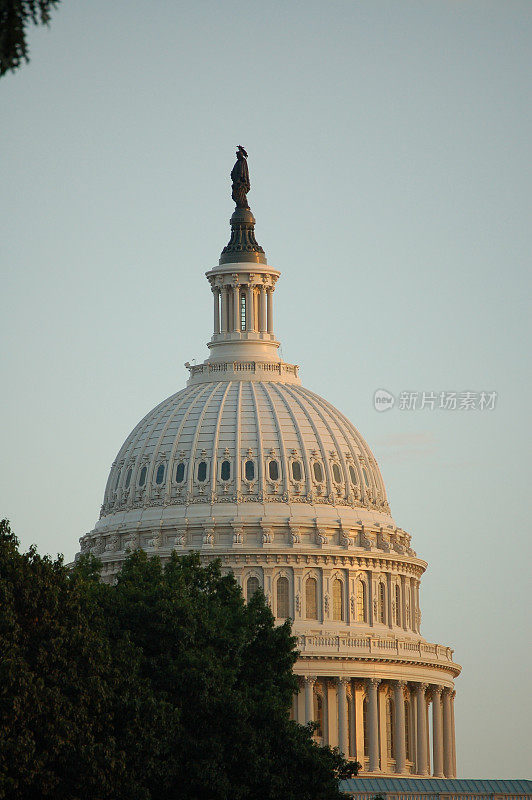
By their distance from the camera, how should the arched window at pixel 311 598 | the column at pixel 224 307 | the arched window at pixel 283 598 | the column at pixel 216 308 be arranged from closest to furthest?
the arched window at pixel 283 598 < the arched window at pixel 311 598 < the column at pixel 224 307 < the column at pixel 216 308

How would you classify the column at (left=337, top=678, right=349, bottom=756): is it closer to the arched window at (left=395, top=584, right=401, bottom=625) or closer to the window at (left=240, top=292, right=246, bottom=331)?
the arched window at (left=395, top=584, right=401, bottom=625)

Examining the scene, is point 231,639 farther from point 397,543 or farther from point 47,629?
point 397,543

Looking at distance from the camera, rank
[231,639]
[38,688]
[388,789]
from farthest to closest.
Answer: [388,789]
[231,639]
[38,688]

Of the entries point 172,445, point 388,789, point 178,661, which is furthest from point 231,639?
point 172,445

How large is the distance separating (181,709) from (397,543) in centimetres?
8246

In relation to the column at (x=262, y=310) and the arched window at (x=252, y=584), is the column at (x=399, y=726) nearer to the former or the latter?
the arched window at (x=252, y=584)

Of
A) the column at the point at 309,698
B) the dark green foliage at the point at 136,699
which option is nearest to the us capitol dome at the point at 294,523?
the column at the point at 309,698

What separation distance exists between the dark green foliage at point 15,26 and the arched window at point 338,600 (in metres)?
118

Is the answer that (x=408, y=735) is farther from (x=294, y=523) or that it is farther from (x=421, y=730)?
(x=294, y=523)

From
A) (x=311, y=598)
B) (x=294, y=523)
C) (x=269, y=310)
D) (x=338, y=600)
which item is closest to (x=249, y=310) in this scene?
(x=269, y=310)

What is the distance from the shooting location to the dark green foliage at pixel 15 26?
4153cm

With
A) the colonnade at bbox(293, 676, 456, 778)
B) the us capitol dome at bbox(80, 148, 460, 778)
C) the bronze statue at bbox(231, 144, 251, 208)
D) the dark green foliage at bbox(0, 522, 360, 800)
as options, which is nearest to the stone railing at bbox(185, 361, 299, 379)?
the us capitol dome at bbox(80, 148, 460, 778)

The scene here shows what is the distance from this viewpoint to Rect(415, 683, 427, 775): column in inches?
6014

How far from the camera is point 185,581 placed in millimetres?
98250
